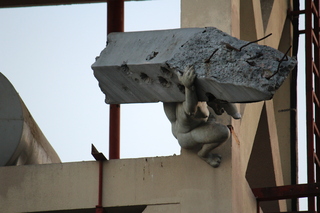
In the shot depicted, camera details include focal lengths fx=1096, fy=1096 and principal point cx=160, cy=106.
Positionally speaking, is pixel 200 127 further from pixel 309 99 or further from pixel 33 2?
pixel 309 99

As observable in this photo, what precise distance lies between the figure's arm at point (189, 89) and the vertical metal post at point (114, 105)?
481 cm

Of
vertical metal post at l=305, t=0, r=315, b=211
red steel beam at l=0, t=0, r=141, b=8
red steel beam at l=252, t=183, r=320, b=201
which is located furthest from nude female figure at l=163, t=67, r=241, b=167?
vertical metal post at l=305, t=0, r=315, b=211

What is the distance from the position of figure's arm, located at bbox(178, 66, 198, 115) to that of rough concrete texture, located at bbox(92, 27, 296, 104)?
2.9 inches

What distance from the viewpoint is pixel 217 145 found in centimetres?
1484

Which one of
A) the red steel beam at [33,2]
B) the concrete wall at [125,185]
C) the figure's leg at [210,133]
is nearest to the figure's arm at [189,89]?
the figure's leg at [210,133]

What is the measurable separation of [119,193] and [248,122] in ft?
8.46

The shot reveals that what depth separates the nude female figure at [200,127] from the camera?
567 inches

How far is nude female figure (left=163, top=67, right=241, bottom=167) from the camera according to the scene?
14406 mm

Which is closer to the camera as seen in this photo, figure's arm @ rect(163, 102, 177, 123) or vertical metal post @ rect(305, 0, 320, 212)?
figure's arm @ rect(163, 102, 177, 123)

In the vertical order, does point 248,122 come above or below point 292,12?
below

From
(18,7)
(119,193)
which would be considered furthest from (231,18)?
(18,7)

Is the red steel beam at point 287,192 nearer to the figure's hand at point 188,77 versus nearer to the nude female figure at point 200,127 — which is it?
the nude female figure at point 200,127

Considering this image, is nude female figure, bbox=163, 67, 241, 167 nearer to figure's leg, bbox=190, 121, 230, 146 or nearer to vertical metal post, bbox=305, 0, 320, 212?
figure's leg, bbox=190, 121, 230, 146

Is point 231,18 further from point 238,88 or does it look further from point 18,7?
point 18,7
